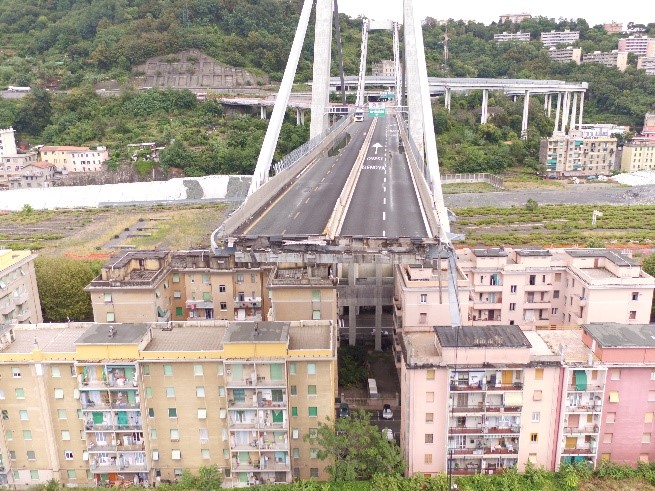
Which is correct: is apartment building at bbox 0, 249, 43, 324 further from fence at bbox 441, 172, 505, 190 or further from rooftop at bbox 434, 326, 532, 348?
fence at bbox 441, 172, 505, 190

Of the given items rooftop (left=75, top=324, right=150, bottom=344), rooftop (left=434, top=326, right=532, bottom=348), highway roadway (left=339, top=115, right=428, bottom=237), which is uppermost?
highway roadway (left=339, top=115, right=428, bottom=237)

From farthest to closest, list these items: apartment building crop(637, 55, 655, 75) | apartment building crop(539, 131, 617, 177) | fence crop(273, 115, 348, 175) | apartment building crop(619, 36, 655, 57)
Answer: apartment building crop(619, 36, 655, 57) < apartment building crop(637, 55, 655, 75) < apartment building crop(539, 131, 617, 177) < fence crop(273, 115, 348, 175)

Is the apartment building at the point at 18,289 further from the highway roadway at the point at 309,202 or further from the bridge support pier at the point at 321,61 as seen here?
the bridge support pier at the point at 321,61

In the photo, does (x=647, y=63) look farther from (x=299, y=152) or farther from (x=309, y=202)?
(x=309, y=202)

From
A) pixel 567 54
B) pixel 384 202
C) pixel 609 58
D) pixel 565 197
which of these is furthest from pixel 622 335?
pixel 609 58

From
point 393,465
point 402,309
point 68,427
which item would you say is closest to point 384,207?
point 402,309

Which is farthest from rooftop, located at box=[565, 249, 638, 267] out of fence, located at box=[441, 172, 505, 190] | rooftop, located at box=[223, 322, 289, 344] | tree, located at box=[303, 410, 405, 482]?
fence, located at box=[441, 172, 505, 190]

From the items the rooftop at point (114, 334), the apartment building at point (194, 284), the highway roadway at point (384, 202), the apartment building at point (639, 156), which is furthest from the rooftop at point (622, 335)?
the apartment building at point (639, 156)

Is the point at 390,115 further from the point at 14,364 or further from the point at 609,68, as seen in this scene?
the point at 14,364
